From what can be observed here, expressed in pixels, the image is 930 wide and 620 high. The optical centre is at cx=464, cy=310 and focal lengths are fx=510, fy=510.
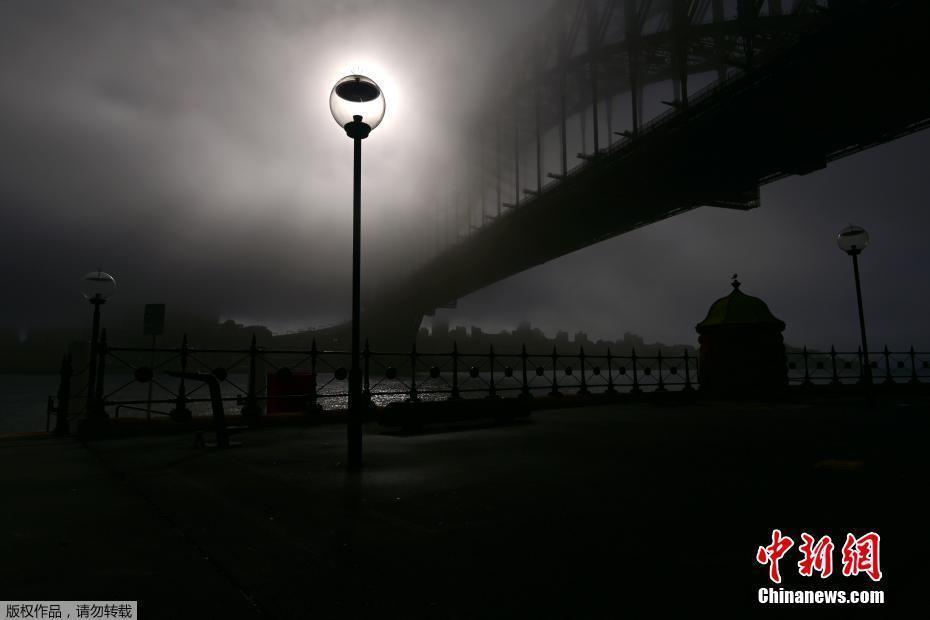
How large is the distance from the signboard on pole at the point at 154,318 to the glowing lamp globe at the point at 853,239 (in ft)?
59.7

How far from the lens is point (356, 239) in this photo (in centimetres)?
667

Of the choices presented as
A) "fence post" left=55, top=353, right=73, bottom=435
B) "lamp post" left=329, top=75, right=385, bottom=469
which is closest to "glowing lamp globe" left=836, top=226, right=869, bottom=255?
"lamp post" left=329, top=75, right=385, bottom=469

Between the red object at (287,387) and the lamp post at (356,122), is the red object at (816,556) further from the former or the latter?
the red object at (287,387)

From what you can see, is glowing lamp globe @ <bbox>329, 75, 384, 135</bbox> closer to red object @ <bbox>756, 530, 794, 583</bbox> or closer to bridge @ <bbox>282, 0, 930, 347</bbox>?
red object @ <bbox>756, 530, 794, 583</bbox>

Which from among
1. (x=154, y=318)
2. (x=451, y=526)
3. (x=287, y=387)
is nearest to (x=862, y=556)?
(x=451, y=526)

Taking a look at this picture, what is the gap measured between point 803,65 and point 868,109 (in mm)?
5640

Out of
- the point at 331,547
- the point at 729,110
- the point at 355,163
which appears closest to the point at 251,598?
the point at 331,547

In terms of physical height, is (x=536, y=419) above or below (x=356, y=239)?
below

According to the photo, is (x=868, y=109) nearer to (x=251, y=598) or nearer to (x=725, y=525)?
(x=725, y=525)

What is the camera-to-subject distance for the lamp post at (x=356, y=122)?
646 cm

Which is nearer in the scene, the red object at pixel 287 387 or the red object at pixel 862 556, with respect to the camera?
the red object at pixel 862 556

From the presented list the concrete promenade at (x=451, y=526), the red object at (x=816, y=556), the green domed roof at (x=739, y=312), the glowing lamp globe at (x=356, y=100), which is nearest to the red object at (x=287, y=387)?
the concrete promenade at (x=451, y=526)

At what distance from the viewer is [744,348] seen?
16219 millimetres

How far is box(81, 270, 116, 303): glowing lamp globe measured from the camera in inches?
427
